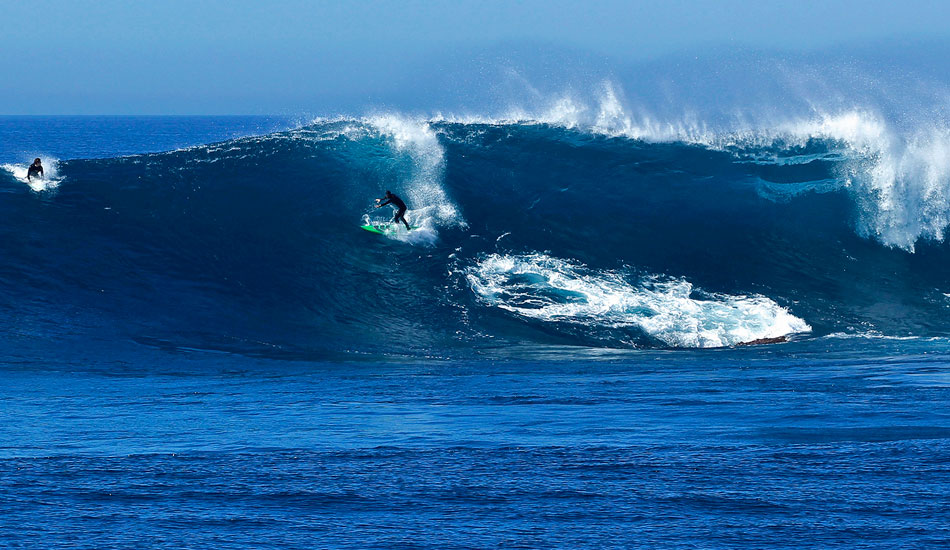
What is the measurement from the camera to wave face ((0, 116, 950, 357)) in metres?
17.8

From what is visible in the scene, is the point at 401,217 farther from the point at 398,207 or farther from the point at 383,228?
the point at 383,228

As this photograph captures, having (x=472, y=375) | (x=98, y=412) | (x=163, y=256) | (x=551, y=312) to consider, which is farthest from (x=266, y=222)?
(x=98, y=412)

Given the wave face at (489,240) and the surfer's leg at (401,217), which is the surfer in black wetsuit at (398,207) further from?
the wave face at (489,240)

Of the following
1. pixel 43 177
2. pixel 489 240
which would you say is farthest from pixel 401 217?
pixel 43 177

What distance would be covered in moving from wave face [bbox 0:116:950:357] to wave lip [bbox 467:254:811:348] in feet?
0.18

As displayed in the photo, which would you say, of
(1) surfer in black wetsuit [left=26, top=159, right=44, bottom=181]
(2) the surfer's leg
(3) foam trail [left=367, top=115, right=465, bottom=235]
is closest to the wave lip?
(2) the surfer's leg

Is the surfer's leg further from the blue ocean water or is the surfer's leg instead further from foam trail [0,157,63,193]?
foam trail [0,157,63,193]

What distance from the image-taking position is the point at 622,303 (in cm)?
1875

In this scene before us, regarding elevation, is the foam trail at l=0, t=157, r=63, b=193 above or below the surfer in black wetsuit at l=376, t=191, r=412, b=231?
above

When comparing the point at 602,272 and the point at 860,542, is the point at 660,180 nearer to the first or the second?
the point at 602,272

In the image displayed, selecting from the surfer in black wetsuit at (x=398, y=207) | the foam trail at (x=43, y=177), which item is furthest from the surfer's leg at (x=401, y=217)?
the foam trail at (x=43, y=177)

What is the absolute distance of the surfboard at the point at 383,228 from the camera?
2191 centimetres

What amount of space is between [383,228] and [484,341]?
223 inches

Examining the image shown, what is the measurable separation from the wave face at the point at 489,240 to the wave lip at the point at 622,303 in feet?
0.18
